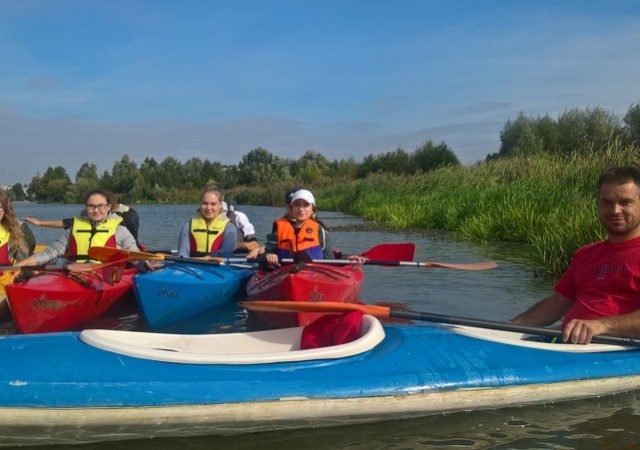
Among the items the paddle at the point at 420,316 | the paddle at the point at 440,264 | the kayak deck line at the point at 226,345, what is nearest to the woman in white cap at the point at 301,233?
the paddle at the point at 440,264

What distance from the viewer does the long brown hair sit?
609 centimetres

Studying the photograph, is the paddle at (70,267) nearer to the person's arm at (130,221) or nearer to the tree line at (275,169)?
the person's arm at (130,221)

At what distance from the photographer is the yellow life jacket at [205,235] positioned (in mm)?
6906

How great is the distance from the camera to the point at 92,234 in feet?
20.4

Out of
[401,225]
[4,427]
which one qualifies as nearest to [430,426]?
[4,427]

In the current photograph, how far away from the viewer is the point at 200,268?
6.07 metres

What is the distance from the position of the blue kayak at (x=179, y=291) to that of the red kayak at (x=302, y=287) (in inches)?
14.3

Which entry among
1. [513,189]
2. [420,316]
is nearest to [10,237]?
[420,316]

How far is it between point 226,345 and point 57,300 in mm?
1944

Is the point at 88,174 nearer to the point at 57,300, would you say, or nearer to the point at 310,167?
the point at 310,167

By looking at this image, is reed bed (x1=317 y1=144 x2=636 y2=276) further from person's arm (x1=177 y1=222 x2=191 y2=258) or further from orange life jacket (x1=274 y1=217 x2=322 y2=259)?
person's arm (x1=177 y1=222 x2=191 y2=258)

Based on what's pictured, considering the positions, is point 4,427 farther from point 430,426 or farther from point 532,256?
point 532,256

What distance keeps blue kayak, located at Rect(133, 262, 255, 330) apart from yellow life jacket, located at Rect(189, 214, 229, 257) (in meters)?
0.79

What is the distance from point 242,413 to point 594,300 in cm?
201
